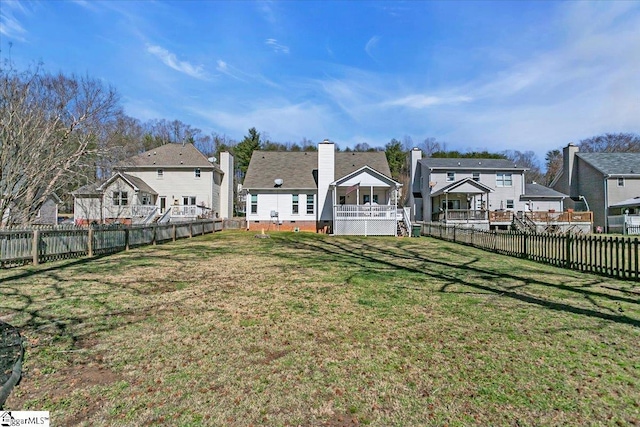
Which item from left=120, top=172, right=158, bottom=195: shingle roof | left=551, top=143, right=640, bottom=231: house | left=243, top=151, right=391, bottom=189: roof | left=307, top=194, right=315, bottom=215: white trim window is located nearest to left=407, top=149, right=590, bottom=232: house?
left=551, top=143, right=640, bottom=231: house

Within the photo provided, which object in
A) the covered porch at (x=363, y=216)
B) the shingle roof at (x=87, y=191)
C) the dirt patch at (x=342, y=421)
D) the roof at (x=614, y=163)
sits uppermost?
Answer: the roof at (x=614, y=163)

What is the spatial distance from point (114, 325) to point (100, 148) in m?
22.1

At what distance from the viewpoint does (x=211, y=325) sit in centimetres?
510

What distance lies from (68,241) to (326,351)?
12085 millimetres

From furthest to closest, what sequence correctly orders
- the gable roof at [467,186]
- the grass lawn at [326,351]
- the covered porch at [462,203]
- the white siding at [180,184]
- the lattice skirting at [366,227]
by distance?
the white siding at [180,184] < the gable roof at [467,186] < the covered porch at [462,203] < the lattice skirting at [366,227] < the grass lawn at [326,351]

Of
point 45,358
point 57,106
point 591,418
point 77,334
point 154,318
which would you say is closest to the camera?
point 591,418

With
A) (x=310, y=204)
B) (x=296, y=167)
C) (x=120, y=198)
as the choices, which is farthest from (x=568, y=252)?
(x=120, y=198)

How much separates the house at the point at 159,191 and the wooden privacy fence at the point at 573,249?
2443 cm

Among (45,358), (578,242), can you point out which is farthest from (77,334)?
(578,242)

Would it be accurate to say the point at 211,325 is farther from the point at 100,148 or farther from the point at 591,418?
the point at 100,148

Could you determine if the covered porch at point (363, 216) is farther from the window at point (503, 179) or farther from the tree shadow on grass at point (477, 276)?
the window at point (503, 179)

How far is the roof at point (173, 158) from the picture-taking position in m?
32.4

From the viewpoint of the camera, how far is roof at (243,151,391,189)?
2873cm

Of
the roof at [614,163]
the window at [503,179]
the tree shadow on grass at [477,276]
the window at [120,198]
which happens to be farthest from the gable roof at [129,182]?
the roof at [614,163]
